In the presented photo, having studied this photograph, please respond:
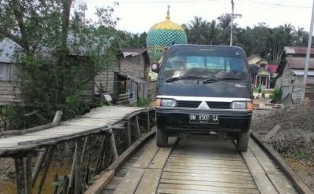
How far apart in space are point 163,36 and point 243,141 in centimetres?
4616

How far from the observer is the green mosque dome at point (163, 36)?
53.6 meters

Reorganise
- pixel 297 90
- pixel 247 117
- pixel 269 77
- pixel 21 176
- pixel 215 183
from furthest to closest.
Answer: pixel 269 77, pixel 297 90, pixel 247 117, pixel 215 183, pixel 21 176

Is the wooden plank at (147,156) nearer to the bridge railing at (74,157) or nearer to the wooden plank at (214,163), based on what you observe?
the wooden plank at (214,163)

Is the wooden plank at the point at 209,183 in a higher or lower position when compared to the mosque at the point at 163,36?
lower

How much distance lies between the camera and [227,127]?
8.55m

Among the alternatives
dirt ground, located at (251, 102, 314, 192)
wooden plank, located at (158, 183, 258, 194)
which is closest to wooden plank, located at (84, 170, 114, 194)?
wooden plank, located at (158, 183, 258, 194)

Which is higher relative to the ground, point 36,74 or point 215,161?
point 36,74

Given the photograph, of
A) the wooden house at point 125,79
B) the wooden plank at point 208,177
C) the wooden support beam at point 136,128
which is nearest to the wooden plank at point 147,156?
the wooden plank at point 208,177

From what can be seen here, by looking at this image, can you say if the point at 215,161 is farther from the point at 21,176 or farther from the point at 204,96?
the point at 21,176

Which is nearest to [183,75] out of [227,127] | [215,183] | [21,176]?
[227,127]

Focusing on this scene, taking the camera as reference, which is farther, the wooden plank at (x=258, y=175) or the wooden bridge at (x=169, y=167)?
the wooden plank at (x=258, y=175)

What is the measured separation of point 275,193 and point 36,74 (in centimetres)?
1351

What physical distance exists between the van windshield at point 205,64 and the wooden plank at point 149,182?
2867mm

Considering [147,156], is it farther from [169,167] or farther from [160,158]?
[169,167]
